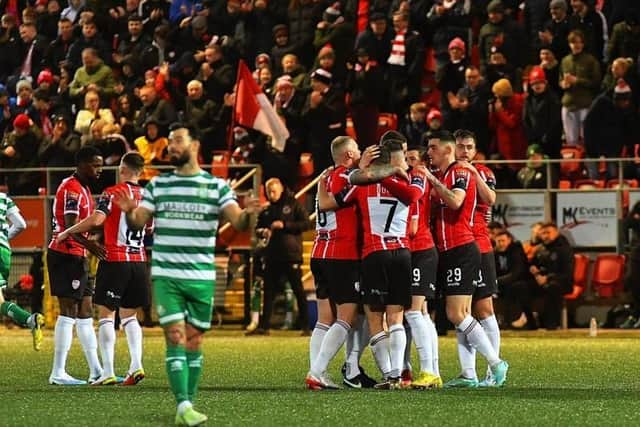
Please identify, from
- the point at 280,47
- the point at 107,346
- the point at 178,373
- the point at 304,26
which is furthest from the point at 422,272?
the point at 280,47

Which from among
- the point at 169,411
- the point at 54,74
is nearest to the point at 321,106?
the point at 54,74

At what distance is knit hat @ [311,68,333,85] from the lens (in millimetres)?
24328

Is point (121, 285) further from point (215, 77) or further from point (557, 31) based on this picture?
point (215, 77)

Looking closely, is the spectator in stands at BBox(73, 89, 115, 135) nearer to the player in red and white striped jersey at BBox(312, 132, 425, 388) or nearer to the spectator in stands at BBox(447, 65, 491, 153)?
the spectator in stands at BBox(447, 65, 491, 153)

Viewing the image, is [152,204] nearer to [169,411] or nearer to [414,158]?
[169,411]

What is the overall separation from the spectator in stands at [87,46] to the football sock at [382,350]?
651 inches

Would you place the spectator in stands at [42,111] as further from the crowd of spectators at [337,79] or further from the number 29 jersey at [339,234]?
the number 29 jersey at [339,234]

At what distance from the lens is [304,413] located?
11.4 m

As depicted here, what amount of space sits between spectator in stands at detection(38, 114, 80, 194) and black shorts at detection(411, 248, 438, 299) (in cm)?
1388

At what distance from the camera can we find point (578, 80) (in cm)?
2322

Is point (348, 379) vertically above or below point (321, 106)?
below

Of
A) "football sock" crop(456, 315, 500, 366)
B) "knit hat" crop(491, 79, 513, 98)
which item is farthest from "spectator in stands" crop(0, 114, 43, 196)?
"football sock" crop(456, 315, 500, 366)

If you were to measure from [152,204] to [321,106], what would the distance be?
13485 millimetres

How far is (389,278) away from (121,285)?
2.77 m
